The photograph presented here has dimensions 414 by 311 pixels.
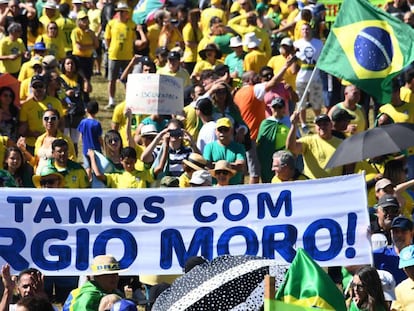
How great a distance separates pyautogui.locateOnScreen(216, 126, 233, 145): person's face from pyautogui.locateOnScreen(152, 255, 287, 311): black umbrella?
517 cm

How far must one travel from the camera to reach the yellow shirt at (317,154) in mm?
13672

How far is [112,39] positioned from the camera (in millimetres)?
22047

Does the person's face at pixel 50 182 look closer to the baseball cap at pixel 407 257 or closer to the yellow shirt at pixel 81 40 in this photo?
the baseball cap at pixel 407 257

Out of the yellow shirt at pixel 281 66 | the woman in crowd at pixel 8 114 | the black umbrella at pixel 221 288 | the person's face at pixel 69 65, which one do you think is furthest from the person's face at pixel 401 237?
the person's face at pixel 69 65

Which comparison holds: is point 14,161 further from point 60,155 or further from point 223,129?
point 223,129

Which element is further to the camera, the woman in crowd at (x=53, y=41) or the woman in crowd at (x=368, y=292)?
the woman in crowd at (x=53, y=41)

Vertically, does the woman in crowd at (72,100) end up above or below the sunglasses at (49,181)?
above

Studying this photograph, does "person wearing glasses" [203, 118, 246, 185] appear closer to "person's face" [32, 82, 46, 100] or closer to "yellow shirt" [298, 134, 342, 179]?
"yellow shirt" [298, 134, 342, 179]

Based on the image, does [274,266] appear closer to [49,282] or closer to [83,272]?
[83,272]

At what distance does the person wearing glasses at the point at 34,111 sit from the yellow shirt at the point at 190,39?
5597 millimetres

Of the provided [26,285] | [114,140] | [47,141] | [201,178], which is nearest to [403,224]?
[201,178]

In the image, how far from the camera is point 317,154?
13.7 metres

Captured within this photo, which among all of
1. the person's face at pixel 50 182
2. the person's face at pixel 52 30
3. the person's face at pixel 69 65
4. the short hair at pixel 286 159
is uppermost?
the person's face at pixel 52 30

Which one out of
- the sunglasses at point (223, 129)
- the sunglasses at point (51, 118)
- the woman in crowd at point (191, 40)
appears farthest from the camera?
the woman in crowd at point (191, 40)
